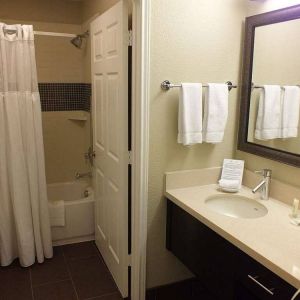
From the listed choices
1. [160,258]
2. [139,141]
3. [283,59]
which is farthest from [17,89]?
[283,59]

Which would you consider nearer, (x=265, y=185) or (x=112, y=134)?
(x=265, y=185)

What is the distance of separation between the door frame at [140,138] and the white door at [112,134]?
0.33 ft

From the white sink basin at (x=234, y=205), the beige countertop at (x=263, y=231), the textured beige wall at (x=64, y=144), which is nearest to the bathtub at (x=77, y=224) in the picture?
the textured beige wall at (x=64, y=144)

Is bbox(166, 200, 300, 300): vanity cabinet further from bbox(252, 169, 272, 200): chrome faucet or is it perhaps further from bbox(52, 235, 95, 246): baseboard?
bbox(52, 235, 95, 246): baseboard

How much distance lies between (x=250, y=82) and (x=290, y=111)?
346mm

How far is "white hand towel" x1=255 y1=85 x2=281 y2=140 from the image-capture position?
6.02 feet

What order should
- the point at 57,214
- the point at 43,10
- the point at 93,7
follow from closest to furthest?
1. the point at 57,214
2. the point at 93,7
3. the point at 43,10

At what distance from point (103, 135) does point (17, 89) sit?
0.70m

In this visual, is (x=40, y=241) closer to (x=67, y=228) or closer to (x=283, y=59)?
(x=67, y=228)

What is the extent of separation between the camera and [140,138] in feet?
6.04

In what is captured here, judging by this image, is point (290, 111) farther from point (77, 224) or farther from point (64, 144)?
point (64, 144)

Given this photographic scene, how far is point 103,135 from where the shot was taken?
241cm

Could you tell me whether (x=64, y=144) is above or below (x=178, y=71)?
below

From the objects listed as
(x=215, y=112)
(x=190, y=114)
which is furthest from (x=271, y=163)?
(x=190, y=114)
